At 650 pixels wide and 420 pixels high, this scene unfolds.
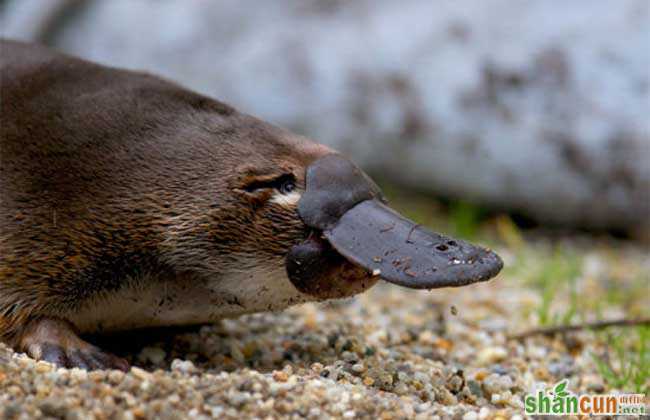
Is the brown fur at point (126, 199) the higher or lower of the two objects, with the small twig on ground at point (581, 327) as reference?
higher

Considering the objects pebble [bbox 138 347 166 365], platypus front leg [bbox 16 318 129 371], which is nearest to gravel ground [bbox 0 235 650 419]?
pebble [bbox 138 347 166 365]

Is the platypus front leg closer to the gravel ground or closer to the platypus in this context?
the platypus

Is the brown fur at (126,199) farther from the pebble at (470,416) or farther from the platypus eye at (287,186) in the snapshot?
the pebble at (470,416)

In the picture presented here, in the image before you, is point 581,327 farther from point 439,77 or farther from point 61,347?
point 439,77

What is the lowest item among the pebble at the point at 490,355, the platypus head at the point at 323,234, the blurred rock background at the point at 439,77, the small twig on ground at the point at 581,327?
the pebble at the point at 490,355

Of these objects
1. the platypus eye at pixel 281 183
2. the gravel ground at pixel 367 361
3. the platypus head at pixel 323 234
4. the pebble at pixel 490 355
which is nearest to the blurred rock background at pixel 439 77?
the gravel ground at pixel 367 361

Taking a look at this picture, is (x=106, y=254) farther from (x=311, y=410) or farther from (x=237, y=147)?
(x=311, y=410)
